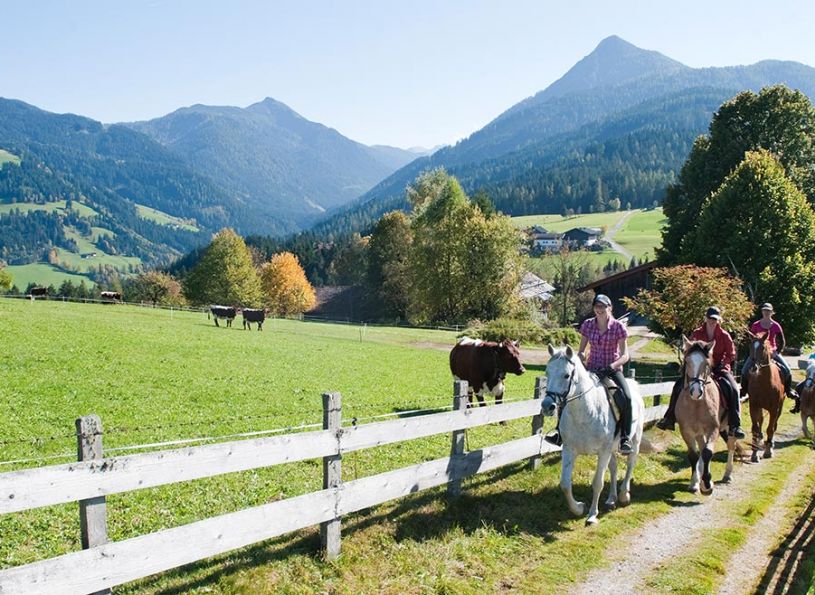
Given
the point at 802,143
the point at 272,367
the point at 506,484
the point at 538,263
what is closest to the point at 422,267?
the point at 802,143

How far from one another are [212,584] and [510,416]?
5.81 metres

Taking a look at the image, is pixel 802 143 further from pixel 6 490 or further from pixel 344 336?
pixel 6 490

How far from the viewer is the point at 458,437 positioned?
920cm

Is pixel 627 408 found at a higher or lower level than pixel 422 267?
lower

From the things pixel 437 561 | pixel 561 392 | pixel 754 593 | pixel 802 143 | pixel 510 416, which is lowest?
pixel 754 593

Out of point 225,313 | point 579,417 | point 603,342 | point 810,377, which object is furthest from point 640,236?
point 579,417

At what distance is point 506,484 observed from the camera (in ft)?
34.7

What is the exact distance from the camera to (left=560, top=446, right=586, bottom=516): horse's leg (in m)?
9.27

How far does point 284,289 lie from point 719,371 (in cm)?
8848

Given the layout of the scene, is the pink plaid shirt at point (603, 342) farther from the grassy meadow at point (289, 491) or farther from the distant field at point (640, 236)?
the distant field at point (640, 236)

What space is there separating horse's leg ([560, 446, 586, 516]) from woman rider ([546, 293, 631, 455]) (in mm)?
345

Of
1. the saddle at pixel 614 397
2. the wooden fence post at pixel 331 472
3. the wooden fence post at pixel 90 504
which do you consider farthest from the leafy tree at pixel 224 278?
the wooden fence post at pixel 90 504

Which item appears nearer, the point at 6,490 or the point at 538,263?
the point at 6,490

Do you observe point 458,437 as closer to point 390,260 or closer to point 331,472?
point 331,472
